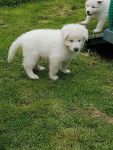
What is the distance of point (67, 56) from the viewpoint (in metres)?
7.62

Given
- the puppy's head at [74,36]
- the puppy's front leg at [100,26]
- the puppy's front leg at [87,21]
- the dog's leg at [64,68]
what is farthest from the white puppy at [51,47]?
the puppy's front leg at [87,21]

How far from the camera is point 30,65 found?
771cm

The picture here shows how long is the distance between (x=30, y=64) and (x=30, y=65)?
0.02 metres

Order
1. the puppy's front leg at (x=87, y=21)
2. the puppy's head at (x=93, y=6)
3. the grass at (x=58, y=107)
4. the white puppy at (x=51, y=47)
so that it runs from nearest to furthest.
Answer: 1. the grass at (x=58, y=107)
2. the white puppy at (x=51, y=47)
3. the puppy's head at (x=93, y=6)
4. the puppy's front leg at (x=87, y=21)

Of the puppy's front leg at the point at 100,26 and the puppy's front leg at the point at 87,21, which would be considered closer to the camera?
the puppy's front leg at the point at 100,26

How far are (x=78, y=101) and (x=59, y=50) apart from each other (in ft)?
2.96

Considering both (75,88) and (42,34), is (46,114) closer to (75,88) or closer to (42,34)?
(75,88)

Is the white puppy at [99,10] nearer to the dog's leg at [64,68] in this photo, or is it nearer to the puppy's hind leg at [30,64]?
the dog's leg at [64,68]

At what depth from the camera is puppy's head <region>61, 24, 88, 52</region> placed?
7328mm

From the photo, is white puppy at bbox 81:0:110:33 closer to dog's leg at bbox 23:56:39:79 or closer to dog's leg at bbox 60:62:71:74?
dog's leg at bbox 60:62:71:74

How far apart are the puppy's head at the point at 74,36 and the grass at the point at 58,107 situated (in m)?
0.62

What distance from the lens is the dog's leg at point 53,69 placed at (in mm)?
7566

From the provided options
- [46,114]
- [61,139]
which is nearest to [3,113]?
[46,114]

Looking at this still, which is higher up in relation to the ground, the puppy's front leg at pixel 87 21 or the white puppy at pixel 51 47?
the white puppy at pixel 51 47
